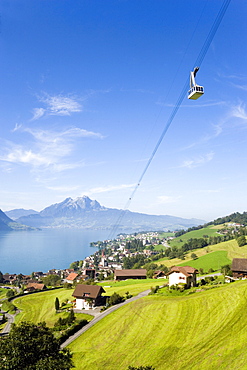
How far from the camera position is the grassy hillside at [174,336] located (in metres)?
22.3

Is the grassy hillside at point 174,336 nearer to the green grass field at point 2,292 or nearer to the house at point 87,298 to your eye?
the house at point 87,298

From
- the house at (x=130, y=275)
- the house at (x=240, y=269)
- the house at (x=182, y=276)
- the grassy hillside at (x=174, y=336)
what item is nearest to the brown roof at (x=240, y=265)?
the house at (x=240, y=269)

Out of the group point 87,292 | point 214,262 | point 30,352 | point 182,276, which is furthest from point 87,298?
point 214,262

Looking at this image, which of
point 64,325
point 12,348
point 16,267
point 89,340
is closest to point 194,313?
point 89,340

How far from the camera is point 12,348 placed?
1496 centimetres

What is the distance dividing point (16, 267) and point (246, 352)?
166 meters

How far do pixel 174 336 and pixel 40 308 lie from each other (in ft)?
126

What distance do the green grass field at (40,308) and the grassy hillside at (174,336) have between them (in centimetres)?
987

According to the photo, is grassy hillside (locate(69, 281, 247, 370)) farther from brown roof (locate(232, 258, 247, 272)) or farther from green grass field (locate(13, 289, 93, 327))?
brown roof (locate(232, 258, 247, 272))

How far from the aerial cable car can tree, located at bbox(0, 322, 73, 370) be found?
16737 mm

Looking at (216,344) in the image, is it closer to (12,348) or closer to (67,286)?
(12,348)

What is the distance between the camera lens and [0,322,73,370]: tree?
14180mm

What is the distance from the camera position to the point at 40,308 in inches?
2217

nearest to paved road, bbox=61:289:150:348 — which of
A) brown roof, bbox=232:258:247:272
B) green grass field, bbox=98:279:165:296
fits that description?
green grass field, bbox=98:279:165:296
